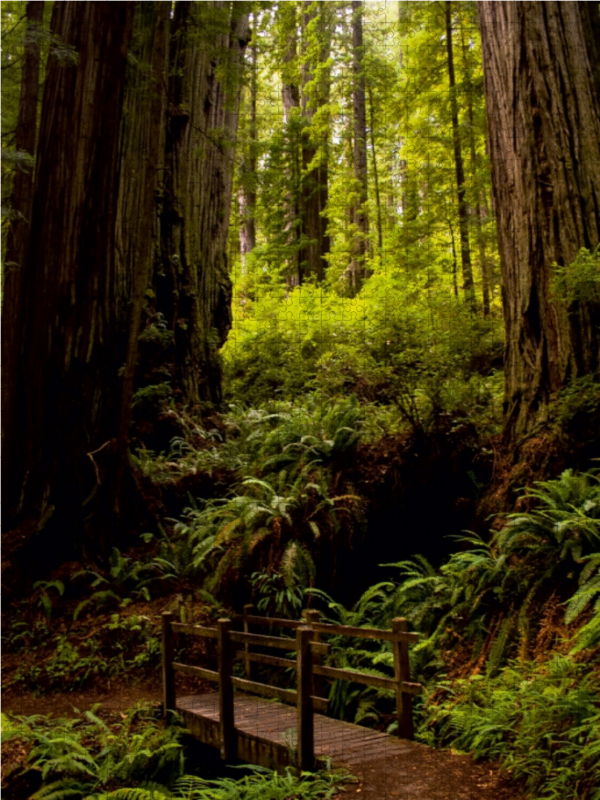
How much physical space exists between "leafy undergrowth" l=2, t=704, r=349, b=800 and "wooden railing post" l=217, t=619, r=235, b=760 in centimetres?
28

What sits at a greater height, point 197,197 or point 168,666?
point 197,197

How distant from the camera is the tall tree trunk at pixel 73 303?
27.6 ft

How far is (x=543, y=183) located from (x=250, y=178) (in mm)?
5332

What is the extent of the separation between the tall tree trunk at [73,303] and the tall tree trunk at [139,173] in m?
0.40

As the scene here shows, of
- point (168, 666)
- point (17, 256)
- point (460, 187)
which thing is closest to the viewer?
point (168, 666)

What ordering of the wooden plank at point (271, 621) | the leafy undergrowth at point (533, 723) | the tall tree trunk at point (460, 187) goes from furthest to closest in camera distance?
the tall tree trunk at point (460, 187), the wooden plank at point (271, 621), the leafy undergrowth at point (533, 723)

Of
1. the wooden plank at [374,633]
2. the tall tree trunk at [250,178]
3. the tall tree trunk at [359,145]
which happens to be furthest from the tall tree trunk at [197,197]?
the tall tree trunk at [359,145]

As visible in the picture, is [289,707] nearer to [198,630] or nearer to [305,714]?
[198,630]

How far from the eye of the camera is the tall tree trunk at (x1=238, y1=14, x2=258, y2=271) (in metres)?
11.2

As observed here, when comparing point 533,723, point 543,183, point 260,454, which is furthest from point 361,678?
A: point 543,183

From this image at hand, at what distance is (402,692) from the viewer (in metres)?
5.17

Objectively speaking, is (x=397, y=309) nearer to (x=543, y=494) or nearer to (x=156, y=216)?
(x=156, y=216)

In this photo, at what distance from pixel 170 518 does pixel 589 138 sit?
254 inches

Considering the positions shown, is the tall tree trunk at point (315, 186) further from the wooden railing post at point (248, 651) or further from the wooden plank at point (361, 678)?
the wooden plank at point (361, 678)
